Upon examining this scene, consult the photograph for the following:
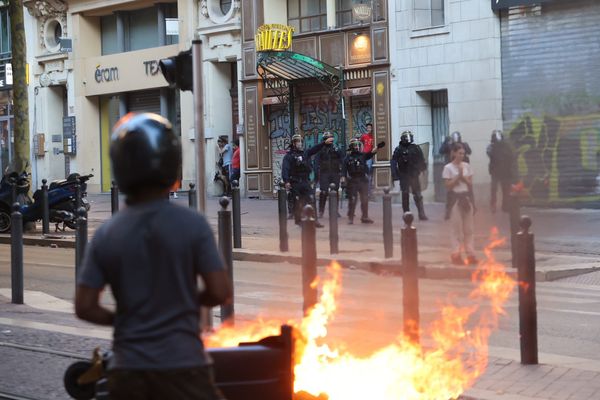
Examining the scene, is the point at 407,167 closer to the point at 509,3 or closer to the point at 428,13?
the point at 509,3

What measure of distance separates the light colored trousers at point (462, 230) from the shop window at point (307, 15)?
1429 centimetres

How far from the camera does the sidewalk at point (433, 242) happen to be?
44.7ft

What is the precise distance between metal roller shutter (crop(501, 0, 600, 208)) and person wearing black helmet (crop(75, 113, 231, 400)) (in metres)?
14.5

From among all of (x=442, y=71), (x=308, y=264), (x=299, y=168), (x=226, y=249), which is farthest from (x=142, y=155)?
(x=442, y=71)

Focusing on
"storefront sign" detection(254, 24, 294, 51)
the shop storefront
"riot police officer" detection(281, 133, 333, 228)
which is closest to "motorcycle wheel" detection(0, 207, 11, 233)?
"riot police officer" detection(281, 133, 333, 228)

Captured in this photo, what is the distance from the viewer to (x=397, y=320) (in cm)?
969

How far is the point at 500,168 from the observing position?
15.6 m

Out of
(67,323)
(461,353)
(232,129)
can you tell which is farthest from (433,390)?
(232,129)

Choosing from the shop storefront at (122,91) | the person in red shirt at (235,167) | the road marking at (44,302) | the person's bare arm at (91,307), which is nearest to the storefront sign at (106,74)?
the shop storefront at (122,91)

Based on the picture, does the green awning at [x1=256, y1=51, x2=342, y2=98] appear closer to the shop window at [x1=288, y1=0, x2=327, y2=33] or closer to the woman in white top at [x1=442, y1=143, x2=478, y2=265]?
the shop window at [x1=288, y1=0, x2=327, y2=33]

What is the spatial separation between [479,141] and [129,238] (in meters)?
13.9

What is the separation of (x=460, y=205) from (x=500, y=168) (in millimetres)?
2364

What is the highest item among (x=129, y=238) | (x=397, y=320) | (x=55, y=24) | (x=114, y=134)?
(x=55, y=24)

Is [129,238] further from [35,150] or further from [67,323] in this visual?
[35,150]
